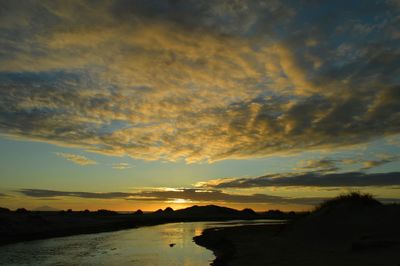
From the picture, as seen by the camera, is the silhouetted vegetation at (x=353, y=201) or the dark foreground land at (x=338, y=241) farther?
the silhouetted vegetation at (x=353, y=201)

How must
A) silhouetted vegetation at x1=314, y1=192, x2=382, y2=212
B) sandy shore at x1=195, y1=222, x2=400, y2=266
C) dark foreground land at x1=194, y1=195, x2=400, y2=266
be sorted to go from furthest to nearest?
silhouetted vegetation at x1=314, y1=192, x2=382, y2=212, dark foreground land at x1=194, y1=195, x2=400, y2=266, sandy shore at x1=195, y1=222, x2=400, y2=266

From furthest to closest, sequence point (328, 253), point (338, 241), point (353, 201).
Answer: point (353, 201) < point (338, 241) < point (328, 253)

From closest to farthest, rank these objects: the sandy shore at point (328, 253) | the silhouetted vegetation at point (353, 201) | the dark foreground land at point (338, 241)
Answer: the sandy shore at point (328, 253)
the dark foreground land at point (338, 241)
the silhouetted vegetation at point (353, 201)

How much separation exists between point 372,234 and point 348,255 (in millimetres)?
7618

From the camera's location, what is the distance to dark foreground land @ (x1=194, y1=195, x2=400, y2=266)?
25.0 m

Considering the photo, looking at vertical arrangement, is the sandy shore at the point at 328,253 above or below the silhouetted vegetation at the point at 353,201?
below

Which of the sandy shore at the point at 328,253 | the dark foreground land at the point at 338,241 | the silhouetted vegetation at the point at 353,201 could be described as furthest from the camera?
the silhouetted vegetation at the point at 353,201

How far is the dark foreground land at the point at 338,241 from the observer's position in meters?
25.0

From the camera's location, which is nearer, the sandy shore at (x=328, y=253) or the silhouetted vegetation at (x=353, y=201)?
the sandy shore at (x=328, y=253)

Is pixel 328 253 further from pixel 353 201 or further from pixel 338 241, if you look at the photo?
pixel 353 201

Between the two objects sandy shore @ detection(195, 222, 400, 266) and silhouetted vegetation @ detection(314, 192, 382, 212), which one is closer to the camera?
sandy shore @ detection(195, 222, 400, 266)

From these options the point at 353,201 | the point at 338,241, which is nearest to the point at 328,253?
the point at 338,241

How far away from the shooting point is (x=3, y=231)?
56344mm

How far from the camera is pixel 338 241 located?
110 ft
